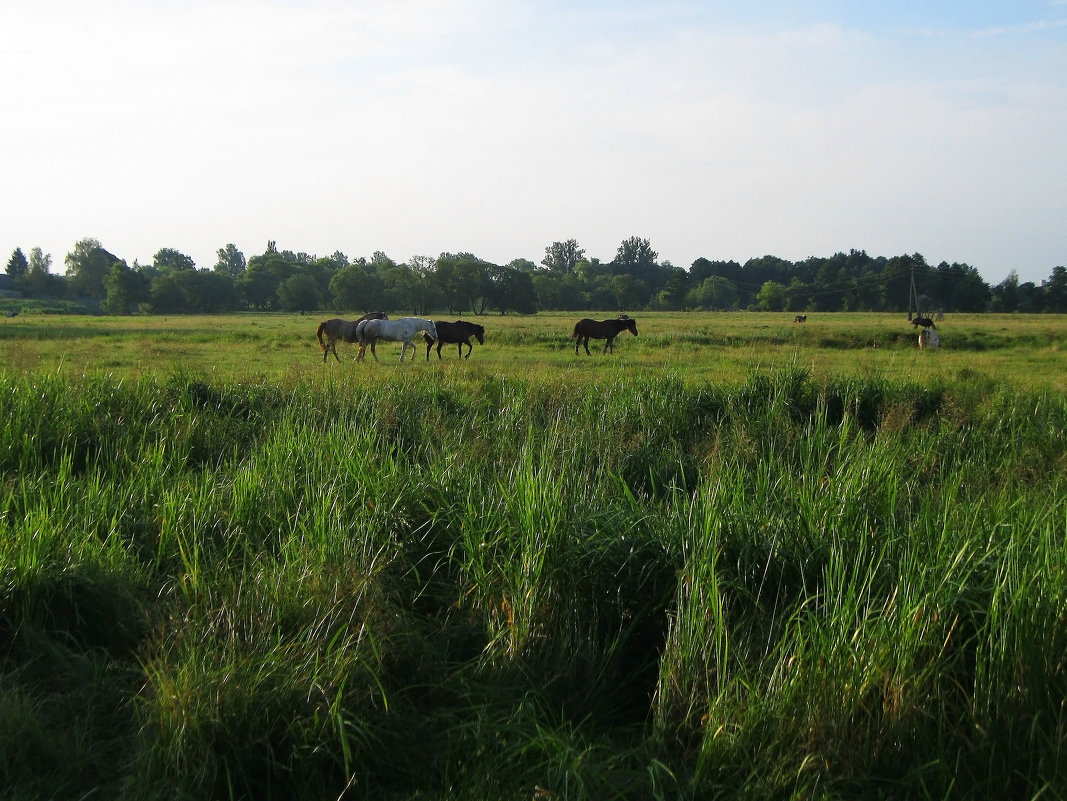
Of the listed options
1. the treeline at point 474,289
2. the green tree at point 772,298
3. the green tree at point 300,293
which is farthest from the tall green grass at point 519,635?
the green tree at point 772,298

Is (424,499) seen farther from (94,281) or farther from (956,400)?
(94,281)

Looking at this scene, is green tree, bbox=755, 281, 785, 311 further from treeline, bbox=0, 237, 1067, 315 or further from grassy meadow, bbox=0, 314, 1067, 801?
A: grassy meadow, bbox=0, 314, 1067, 801

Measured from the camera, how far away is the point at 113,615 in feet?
16.2

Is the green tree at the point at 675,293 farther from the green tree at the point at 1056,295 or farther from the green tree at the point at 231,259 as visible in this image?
the green tree at the point at 231,259

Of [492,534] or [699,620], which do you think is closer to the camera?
[699,620]

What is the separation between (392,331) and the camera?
24.3 metres

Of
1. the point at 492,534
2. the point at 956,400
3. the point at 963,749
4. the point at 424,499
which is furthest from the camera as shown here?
the point at 956,400

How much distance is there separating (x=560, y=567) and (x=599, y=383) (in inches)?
318

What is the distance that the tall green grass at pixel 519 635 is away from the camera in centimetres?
364

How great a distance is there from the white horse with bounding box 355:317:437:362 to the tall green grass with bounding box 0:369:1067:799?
651 inches

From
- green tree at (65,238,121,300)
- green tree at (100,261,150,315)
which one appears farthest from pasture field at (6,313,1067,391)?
green tree at (65,238,121,300)

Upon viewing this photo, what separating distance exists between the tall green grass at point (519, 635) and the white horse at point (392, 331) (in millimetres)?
16526

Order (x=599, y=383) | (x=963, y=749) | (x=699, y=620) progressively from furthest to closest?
(x=599, y=383) < (x=699, y=620) < (x=963, y=749)

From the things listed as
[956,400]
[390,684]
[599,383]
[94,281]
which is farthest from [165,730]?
[94,281]
